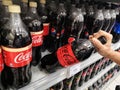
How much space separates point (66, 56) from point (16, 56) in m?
0.25

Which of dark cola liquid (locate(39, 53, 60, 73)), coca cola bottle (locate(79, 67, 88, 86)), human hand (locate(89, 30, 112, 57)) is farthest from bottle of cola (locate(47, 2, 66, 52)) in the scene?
coca cola bottle (locate(79, 67, 88, 86))

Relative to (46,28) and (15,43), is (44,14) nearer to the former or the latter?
(46,28)

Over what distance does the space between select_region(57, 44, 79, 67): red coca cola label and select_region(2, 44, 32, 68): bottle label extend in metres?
0.19

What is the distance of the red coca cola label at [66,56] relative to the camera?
84 centimetres

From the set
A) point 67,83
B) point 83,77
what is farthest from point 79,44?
point 83,77

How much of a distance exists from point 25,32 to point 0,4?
286mm

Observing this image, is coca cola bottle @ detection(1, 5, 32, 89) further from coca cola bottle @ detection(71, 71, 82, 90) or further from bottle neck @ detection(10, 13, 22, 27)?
coca cola bottle @ detection(71, 71, 82, 90)

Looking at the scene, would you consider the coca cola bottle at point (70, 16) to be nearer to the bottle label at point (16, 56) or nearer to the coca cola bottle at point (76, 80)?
the bottle label at point (16, 56)

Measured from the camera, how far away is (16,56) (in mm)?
707

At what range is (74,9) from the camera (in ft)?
3.44

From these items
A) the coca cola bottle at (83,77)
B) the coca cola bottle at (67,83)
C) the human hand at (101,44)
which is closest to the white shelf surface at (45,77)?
the human hand at (101,44)

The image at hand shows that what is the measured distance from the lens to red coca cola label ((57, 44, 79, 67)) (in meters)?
0.84

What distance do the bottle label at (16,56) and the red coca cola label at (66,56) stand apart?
19cm

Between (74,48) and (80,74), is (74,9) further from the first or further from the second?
(80,74)
